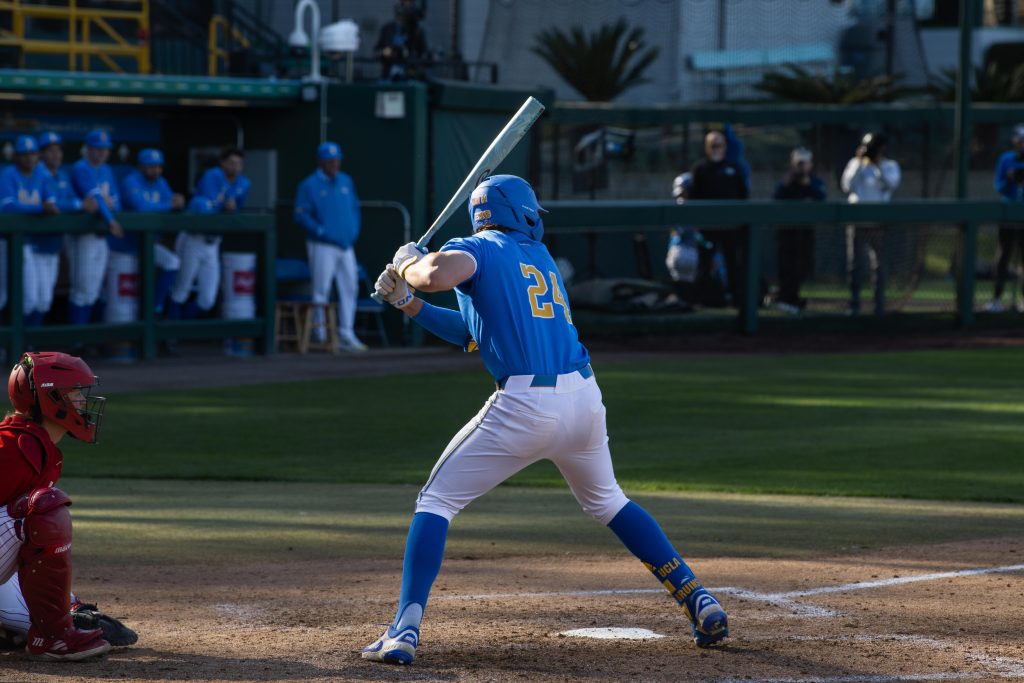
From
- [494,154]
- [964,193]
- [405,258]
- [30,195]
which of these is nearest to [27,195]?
[30,195]

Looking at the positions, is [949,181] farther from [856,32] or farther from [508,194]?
[508,194]

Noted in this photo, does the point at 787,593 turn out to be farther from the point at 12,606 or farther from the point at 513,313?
the point at 12,606

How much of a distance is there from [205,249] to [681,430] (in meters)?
6.20

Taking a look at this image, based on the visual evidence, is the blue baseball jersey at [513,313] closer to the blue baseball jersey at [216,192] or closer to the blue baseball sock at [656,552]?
the blue baseball sock at [656,552]

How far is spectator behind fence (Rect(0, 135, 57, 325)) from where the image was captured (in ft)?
45.9

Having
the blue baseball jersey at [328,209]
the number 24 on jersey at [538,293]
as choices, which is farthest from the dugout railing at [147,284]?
the number 24 on jersey at [538,293]

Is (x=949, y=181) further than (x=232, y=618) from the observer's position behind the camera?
Yes

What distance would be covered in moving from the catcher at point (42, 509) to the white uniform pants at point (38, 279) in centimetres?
942

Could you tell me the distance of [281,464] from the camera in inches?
383

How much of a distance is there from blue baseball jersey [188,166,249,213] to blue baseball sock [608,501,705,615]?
424 inches

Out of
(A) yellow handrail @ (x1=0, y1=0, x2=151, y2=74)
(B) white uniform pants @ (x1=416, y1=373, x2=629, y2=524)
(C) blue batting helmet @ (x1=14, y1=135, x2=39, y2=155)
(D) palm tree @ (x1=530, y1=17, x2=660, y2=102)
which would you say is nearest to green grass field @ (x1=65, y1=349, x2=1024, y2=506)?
(C) blue batting helmet @ (x1=14, y1=135, x2=39, y2=155)

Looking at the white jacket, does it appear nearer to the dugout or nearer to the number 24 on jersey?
the dugout

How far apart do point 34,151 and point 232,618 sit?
9571mm

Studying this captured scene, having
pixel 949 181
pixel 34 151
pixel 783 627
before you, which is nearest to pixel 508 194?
pixel 783 627
